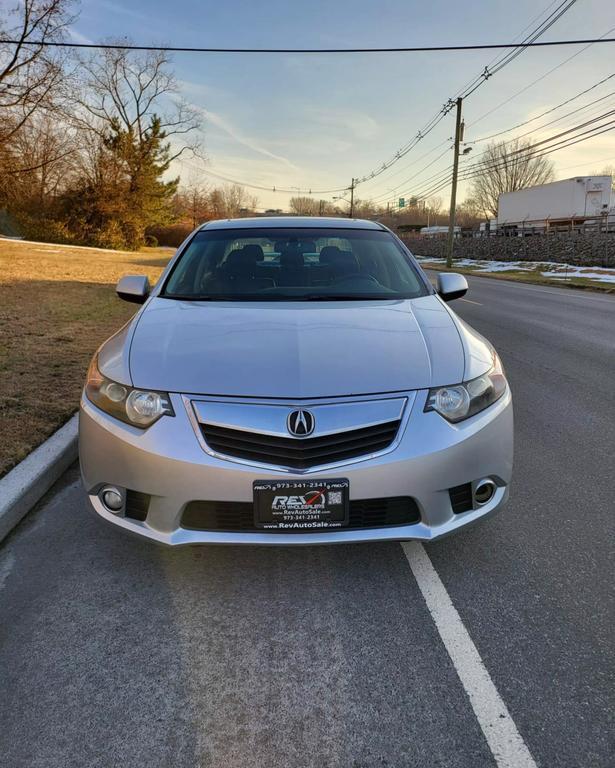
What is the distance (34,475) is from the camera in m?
3.37

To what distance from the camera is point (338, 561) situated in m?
2.72

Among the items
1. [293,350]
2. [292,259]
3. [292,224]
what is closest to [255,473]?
[293,350]

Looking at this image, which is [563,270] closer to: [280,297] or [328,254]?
[328,254]

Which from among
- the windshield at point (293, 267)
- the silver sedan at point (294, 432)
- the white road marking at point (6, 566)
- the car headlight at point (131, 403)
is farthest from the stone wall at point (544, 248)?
the white road marking at point (6, 566)

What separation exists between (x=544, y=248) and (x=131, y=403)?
37.3 meters

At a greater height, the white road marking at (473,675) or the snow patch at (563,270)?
the white road marking at (473,675)

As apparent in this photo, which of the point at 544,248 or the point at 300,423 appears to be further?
the point at 544,248

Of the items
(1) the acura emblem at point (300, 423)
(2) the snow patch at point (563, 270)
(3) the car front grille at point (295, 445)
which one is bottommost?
(2) the snow patch at point (563, 270)

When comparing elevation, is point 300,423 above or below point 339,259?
below

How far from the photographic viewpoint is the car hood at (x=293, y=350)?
2.34 metres

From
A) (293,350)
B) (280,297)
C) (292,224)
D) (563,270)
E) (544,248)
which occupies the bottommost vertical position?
(563,270)

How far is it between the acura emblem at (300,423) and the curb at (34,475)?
175 centimetres

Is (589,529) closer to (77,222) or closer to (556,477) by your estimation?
(556,477)

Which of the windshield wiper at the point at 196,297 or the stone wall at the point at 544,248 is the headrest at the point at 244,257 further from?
the stone wall at the point at 544,248
